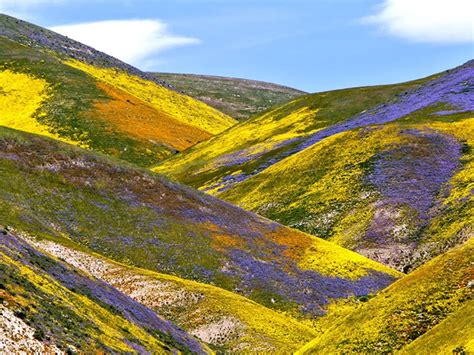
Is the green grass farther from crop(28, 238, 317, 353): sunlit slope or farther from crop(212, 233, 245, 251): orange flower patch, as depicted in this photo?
crop(28, 238, 317, 353): sunlit slope

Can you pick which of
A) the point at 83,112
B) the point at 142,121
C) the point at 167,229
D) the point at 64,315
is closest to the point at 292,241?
the point at 167,229

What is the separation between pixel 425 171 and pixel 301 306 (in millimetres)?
44431

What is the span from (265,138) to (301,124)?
433 inches

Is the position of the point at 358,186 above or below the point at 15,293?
above

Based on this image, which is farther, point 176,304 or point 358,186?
point 358,186

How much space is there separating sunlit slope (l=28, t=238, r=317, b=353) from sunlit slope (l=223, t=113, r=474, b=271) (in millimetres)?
28684

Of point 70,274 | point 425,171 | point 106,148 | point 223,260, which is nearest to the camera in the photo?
point 70,274

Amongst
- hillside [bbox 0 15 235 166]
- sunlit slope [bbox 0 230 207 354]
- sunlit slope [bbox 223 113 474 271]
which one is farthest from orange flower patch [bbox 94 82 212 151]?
sunlit slope [bbox 0 230 207 354]

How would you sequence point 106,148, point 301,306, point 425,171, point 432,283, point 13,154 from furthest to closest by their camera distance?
point 106,148, point 425,171, point 13,154, point 301,306, point 432,283

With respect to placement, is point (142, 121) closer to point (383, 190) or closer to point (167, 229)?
point (383, 190)

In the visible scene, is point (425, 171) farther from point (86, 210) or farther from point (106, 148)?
point (106, 148)

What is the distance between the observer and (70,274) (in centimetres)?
4394

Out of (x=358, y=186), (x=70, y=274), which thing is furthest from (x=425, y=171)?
(x=70, y=274)

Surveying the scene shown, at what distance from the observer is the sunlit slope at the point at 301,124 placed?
128 meters
